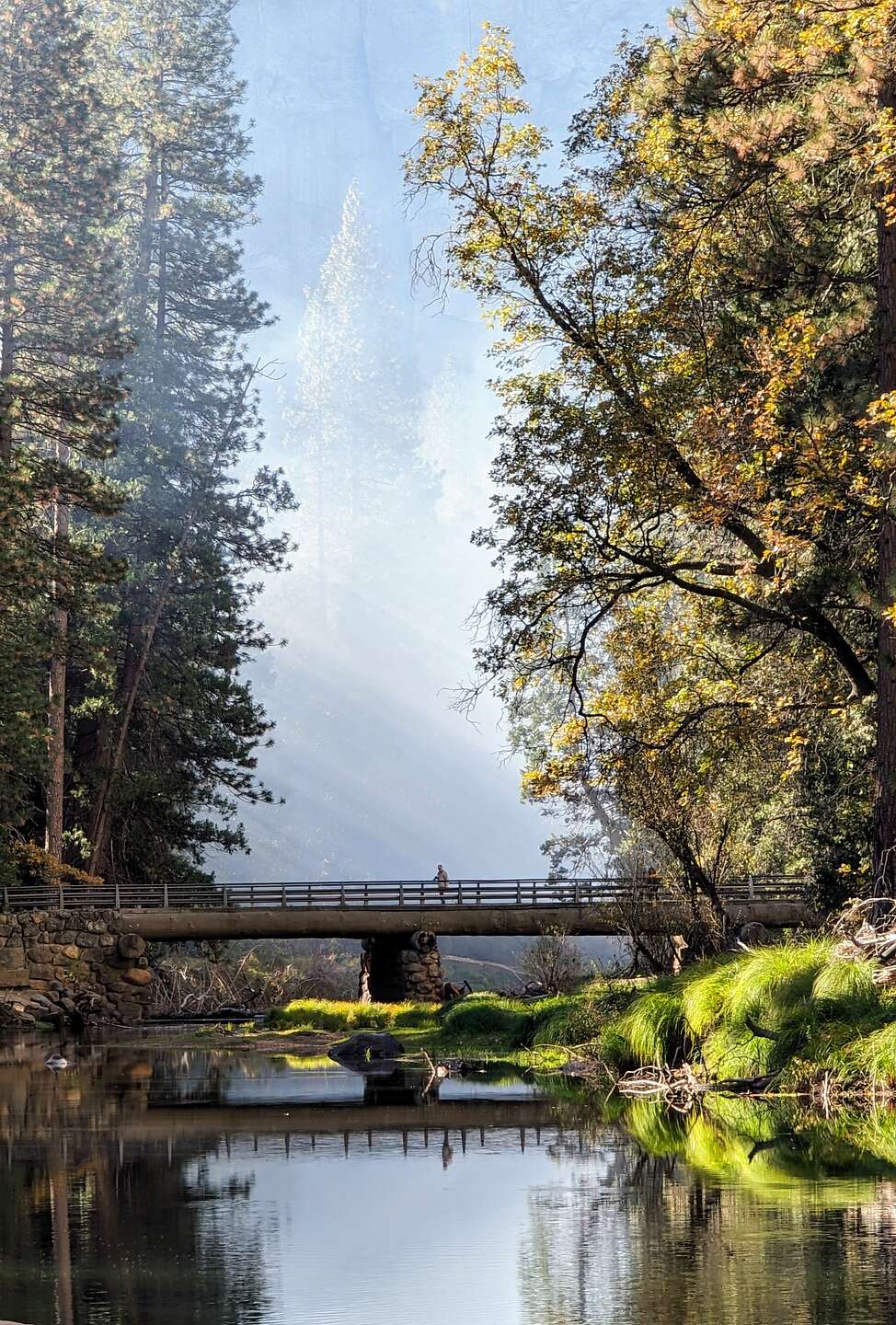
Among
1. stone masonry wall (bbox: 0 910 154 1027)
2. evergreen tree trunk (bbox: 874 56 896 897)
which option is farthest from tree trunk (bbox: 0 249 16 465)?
A: evergreen tree trunk (bbox: 874 56 896 897)

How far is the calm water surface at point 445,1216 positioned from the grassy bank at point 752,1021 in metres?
0.93

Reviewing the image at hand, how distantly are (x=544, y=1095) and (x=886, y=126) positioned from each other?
927 centimetres

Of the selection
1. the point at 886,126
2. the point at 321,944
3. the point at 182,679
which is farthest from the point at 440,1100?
the point at 321,944

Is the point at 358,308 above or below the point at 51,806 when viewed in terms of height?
above

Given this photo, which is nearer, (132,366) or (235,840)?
(235,840)

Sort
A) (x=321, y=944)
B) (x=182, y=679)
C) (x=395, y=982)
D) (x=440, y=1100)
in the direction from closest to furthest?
(x=440, y=1100) < (x=395, y=982) < (x=182, y=679) < (x=321, y=944)

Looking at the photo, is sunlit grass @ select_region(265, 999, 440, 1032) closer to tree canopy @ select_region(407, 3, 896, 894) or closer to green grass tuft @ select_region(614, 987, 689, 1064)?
tree canopy @ select_region(407, 3, 896, 894)

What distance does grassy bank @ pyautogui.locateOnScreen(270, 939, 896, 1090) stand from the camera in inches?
506

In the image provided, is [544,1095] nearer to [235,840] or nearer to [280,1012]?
[280,1012]

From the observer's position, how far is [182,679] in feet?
133

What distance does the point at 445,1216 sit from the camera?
8391 mm

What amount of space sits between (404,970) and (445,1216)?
944 inches

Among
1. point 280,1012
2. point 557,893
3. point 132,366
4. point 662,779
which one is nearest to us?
point 662,779

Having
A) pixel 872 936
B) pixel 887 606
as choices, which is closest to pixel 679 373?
pixel 887 606
